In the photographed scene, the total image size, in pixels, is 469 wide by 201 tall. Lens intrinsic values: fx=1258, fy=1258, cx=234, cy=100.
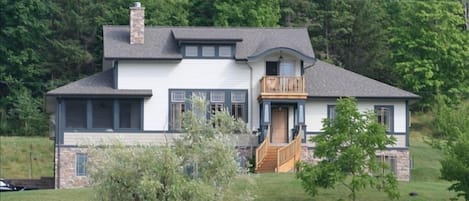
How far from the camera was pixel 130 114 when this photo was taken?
55406mm

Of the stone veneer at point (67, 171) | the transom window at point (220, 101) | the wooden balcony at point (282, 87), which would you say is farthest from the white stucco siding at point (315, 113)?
the stone veneer at point (67, 171)

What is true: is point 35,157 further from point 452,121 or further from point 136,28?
point 452,121

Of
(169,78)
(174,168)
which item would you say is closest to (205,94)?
(169,78)

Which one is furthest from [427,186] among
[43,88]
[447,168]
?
[43,88]

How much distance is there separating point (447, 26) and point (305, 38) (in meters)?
19.9

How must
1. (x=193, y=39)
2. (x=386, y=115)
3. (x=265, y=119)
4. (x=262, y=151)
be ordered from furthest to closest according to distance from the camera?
(x=386, y=115) → (x=193, y=39) → (x=265, y=119) → (x=262, y=151)

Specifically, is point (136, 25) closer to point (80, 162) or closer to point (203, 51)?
point (203, 51)

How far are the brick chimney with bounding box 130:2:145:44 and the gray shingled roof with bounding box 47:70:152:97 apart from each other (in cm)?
204

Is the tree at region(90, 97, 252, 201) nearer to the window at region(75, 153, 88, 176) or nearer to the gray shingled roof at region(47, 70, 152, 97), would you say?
Answer: the window at region(75, 153, 88, 176)

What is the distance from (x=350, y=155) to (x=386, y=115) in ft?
45.3

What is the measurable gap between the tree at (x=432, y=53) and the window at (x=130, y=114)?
2358cm

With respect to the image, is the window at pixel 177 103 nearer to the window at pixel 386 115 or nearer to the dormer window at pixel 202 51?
the dormer window at pixel 202 51

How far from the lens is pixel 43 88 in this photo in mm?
78562

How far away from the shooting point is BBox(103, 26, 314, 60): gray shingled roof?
55375mm
